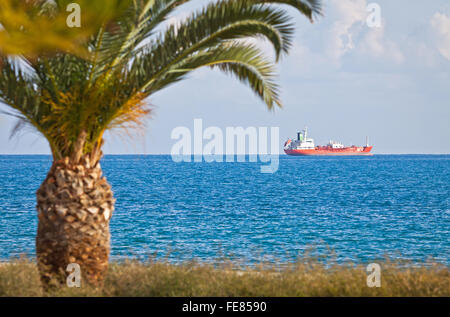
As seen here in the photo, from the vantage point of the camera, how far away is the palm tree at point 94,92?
295 inches

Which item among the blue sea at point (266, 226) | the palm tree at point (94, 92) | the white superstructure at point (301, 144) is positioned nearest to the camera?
the palm tree at point (94, 92)

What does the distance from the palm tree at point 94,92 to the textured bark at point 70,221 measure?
0.6 inches

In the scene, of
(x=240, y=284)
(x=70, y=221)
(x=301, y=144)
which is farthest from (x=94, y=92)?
(x=301, y=144)

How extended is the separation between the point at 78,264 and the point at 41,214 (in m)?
0.97

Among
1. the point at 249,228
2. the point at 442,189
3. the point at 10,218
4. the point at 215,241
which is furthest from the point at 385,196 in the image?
the point at 10,218

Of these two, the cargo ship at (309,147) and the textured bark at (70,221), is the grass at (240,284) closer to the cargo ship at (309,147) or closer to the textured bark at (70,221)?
the textured bark at (70,221)

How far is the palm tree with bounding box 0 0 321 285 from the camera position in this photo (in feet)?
24.6

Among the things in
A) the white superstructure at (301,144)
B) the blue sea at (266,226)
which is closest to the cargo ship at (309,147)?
the white superstructure at (301,144)

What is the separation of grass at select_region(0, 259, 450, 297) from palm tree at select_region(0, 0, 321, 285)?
0.38m

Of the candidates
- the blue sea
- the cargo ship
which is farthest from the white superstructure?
the blue sea

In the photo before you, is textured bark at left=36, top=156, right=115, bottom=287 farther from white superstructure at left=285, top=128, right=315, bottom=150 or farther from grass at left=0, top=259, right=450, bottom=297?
white superstructure at left=285, top=128, right=315, bottom=150

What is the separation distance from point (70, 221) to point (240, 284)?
2887 mm
